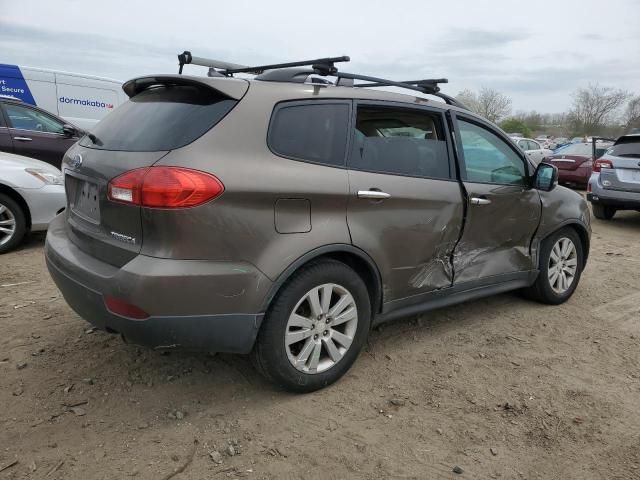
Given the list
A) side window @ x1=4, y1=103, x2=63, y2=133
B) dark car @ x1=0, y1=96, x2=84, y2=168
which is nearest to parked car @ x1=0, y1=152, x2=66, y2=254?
dark car @ x1=0, y1=96, x2=84, y2=168

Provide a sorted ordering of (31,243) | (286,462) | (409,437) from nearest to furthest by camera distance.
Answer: (286,462) → (409,437) → (31,243)

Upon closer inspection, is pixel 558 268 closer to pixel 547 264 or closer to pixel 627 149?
pixel 547 264

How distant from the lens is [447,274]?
358 centimetres

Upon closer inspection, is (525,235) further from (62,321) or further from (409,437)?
(62,321)

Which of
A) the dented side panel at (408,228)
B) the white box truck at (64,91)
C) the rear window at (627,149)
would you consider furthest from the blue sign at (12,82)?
the rear window at (627,149)

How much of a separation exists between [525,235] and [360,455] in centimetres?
240

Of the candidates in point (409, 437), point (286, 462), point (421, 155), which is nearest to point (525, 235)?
point (421, 155)

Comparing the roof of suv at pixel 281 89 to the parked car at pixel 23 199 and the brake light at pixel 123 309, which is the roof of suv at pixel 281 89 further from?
the parked car at pixel 23 199

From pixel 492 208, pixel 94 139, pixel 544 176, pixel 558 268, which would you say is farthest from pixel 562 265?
pixel 94 139

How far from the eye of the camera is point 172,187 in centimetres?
237

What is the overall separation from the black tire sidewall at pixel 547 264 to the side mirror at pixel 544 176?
478 mm

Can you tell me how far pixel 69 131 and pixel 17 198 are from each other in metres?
2.46

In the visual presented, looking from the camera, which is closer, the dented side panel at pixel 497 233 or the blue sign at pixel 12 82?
the dented side panel at pixel 497 233

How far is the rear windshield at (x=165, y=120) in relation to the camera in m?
2.54
